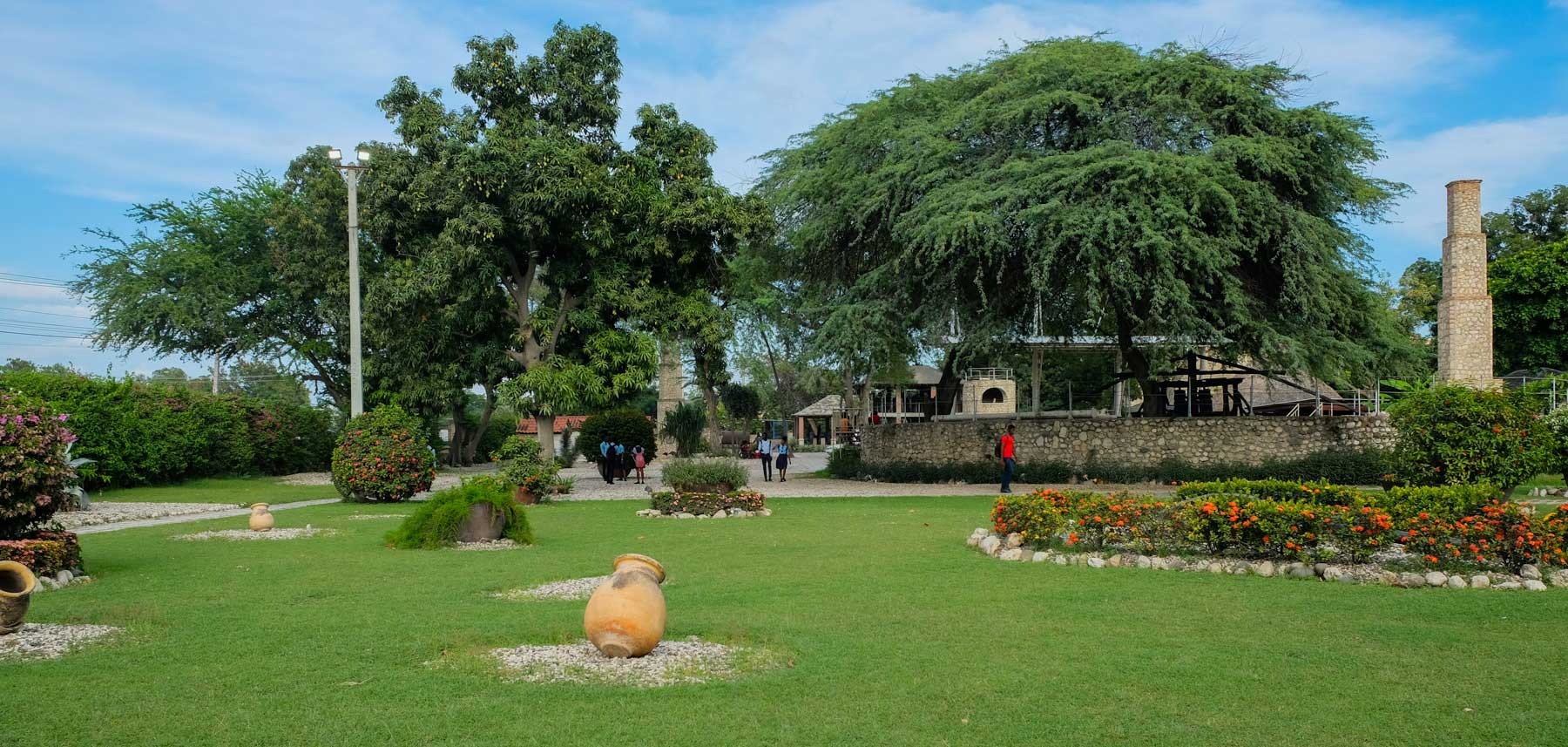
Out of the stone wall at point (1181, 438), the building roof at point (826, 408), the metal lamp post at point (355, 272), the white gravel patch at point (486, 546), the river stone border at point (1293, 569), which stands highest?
the metal lamp post at point (355, 272)

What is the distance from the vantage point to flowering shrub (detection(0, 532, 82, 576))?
977 cm

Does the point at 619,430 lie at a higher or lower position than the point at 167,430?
lower

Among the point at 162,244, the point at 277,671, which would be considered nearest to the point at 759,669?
the point at 277,671

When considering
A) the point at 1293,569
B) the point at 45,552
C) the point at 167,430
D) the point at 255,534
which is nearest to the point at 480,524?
the point at 255,534

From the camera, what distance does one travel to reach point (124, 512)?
18719 millimetres

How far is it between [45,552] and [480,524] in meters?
4.79

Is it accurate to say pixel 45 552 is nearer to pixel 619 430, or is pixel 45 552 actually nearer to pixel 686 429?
pixel 619 430

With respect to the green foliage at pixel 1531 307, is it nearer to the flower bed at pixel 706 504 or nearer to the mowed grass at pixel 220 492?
the flower bed at pixel 706 504

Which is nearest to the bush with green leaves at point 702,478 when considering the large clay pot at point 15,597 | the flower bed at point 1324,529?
Answer: the flower bed at point 1324,529

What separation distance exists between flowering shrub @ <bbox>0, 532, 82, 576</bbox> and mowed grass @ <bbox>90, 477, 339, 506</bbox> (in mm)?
11284

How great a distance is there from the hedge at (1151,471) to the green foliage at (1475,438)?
8186 millimetres

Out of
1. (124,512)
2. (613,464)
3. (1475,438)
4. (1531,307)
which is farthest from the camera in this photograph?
(1531,307)

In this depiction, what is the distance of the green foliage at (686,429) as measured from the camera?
166 ft

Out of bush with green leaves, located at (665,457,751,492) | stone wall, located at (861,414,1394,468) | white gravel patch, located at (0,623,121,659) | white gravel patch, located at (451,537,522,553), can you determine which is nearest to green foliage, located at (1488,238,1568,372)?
stone wall, located at (861,414,1394,468)
